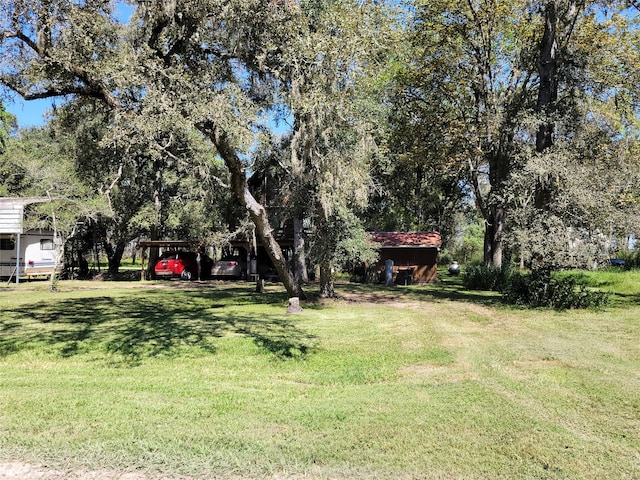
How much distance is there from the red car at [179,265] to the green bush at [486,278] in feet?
47.8

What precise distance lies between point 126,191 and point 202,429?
1019 inches

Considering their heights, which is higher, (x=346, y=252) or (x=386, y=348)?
(x=346, y=252)

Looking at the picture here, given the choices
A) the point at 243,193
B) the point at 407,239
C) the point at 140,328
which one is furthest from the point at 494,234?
the point at 140,328

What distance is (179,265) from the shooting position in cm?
2808

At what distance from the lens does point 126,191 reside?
92.4 ft

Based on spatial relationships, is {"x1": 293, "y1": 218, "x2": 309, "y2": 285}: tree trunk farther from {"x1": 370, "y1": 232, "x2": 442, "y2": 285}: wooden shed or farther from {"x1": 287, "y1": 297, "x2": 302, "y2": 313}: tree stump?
{"x1": 287, "y1": 297, "x2": 302, "y2": 313}: tree stump

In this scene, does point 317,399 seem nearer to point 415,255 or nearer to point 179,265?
point 415,255

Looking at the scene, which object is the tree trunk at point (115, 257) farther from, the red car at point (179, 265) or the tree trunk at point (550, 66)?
the tree trunk at point (550, 66)

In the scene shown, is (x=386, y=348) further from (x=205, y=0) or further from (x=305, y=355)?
(x=205, y=0)

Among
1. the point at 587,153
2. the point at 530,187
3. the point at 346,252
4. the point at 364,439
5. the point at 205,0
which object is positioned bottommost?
the point at 364,439

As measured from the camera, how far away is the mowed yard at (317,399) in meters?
3.94

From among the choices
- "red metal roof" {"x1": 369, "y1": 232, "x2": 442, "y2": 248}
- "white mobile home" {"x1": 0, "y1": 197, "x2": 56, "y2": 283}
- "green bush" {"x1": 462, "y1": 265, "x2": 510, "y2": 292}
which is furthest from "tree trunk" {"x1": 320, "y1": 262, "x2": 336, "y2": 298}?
"white mobile home" {"x1": 0, "y1": 197, "x2": 56, "y2": 283}

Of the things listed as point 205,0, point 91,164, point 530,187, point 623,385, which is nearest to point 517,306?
point 530,187

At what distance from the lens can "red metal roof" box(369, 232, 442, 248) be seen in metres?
27.3
